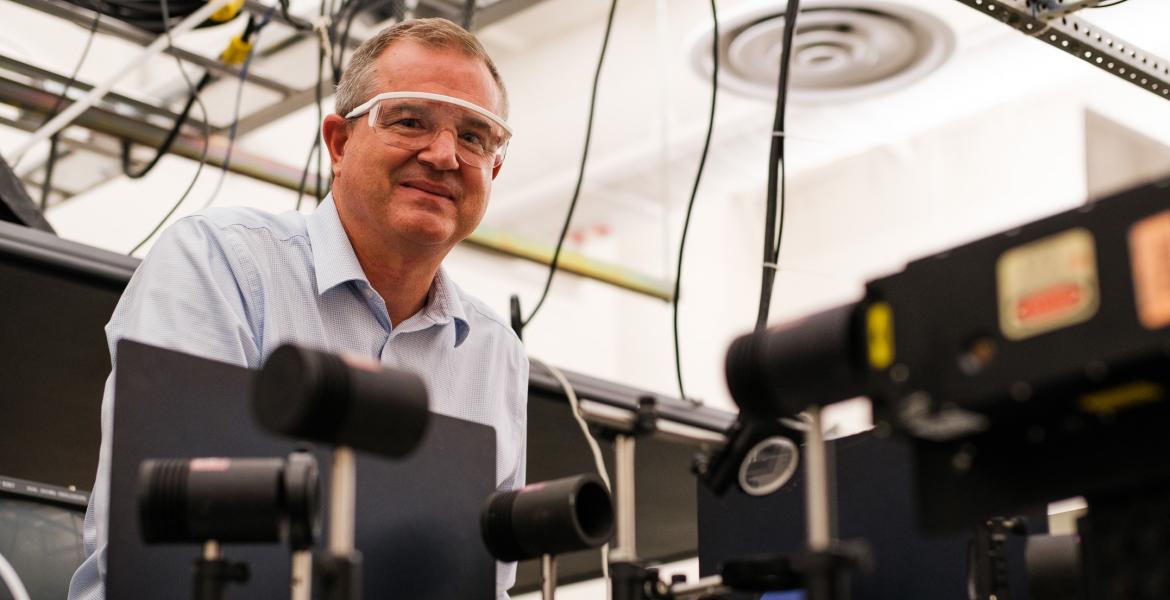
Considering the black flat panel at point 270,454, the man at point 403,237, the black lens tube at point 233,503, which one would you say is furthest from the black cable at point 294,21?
the black lens tube at point 233,503

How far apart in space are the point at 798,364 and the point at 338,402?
0.29 metres

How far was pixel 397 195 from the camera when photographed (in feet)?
6.10

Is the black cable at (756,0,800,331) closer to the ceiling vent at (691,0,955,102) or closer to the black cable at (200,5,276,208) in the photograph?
the ceiling vent at (691,0,955,102)

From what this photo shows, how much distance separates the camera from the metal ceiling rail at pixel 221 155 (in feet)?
8.27

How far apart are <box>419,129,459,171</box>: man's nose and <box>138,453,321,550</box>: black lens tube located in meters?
0.93

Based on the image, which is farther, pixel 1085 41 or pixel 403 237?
pixel 1085 41

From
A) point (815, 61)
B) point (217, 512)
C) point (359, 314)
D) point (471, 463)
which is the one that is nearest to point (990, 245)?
point (217, 512)

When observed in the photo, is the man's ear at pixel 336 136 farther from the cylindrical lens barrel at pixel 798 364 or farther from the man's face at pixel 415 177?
the cylindrical lens barrel at pixel 798 364

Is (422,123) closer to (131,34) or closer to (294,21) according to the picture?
(294,21)

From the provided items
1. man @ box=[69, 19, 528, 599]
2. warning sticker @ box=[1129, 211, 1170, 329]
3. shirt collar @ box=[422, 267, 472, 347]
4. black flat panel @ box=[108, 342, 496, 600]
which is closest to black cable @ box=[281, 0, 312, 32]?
man @ box=[69, 19, 528, 599]

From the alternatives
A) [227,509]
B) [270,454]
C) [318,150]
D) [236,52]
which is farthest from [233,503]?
[236,52]

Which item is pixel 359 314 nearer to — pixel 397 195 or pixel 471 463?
pixel 397 195

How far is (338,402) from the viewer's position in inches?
33.5

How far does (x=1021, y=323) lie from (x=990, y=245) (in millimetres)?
53
